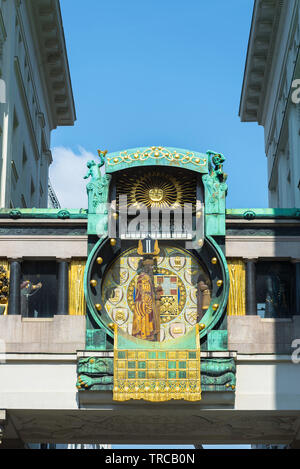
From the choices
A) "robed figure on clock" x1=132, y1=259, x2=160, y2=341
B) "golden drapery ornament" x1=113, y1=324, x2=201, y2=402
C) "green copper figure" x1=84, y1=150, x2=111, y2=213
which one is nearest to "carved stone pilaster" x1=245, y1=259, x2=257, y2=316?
"golden drapery ornament" x1=113, y1=324, x2=201, y2=402

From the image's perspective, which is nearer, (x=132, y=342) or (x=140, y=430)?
(x=132, y=342)

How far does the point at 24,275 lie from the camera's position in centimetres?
2945

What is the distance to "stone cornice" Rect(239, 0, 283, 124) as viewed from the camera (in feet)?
132

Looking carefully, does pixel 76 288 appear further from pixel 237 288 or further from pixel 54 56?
pixel 54 56

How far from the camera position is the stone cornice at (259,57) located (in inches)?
1586

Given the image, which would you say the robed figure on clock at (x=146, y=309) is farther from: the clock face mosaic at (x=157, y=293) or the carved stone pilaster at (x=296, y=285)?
the carved stone pilaster at (x=296, y=285)

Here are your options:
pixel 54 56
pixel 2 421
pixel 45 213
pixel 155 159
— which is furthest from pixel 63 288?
pixel 54 56

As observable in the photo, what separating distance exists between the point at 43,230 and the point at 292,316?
23.9 feet

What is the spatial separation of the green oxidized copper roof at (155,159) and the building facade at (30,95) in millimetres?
6090

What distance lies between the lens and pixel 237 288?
95.3ft

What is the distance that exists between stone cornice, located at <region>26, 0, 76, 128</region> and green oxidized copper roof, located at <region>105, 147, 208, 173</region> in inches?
511

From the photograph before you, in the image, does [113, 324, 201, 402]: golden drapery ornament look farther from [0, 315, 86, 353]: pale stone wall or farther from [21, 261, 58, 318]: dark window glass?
[21, 261, 58, 318]: dark window glass
